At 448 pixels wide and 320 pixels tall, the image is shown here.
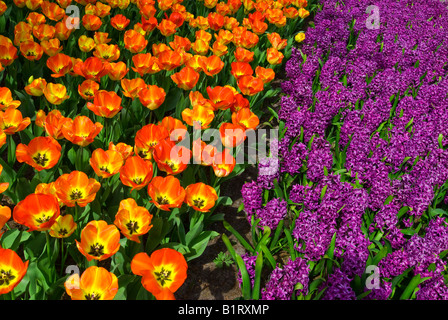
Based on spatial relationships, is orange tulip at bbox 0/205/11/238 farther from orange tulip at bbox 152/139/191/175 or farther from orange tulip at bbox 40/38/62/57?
orange tulip at bbox 40/38/62/57

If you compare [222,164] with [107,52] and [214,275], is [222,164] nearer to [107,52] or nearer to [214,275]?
[214,275]

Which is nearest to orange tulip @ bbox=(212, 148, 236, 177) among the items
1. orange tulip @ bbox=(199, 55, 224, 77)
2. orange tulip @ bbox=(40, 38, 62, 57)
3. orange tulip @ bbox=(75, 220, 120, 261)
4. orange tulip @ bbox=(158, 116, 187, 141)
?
orange tulip @ bbox=(158, 116, 187, 141)

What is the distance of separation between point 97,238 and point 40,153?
0.72 m

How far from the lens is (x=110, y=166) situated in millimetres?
2316

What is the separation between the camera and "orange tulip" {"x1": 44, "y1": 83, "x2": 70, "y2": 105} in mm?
2822

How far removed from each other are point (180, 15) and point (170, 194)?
2459 millimetres

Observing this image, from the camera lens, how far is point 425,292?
2.28 metres

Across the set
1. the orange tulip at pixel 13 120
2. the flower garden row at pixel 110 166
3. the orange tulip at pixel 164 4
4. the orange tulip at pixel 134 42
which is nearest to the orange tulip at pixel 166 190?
the flower garden row at pixel 110 166

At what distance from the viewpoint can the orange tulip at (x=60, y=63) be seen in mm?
3082

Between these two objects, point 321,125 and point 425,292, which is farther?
point 321,125

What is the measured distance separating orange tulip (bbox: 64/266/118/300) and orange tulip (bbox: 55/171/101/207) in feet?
1.32

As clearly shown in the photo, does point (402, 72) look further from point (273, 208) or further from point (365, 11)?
point (273, 208)

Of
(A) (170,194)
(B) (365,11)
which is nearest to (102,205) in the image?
(A) (170,194)

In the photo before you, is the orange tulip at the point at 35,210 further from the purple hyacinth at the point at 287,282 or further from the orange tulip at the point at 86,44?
the orange tulip at the point at 86,44
